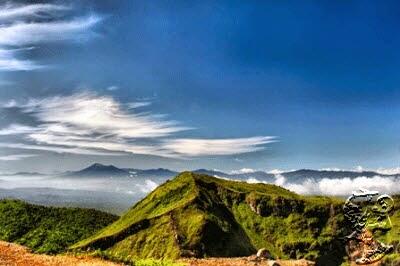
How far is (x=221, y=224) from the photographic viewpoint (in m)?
93.1

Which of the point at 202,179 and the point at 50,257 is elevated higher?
the point at 202,179

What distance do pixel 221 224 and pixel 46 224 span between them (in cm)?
2842

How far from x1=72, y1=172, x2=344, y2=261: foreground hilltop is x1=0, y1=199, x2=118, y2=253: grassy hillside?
4.59 m

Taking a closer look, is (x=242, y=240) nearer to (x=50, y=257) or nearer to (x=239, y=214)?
(x=239, y=214)

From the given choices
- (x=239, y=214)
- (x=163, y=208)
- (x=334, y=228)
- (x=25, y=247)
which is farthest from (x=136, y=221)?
(x=334, y=228)

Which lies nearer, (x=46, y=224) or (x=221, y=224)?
(x=46, y=224)

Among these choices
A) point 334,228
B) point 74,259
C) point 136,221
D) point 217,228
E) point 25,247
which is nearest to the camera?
point 74,259

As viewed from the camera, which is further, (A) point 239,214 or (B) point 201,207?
(A) point 239,214

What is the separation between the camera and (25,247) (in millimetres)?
45375

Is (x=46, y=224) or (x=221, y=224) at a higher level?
(x=46, y=224)

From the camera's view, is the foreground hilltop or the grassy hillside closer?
the grassy hillside

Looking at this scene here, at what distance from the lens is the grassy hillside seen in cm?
5612

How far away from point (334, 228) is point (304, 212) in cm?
941

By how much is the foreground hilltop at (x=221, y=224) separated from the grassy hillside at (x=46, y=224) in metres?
4.59
